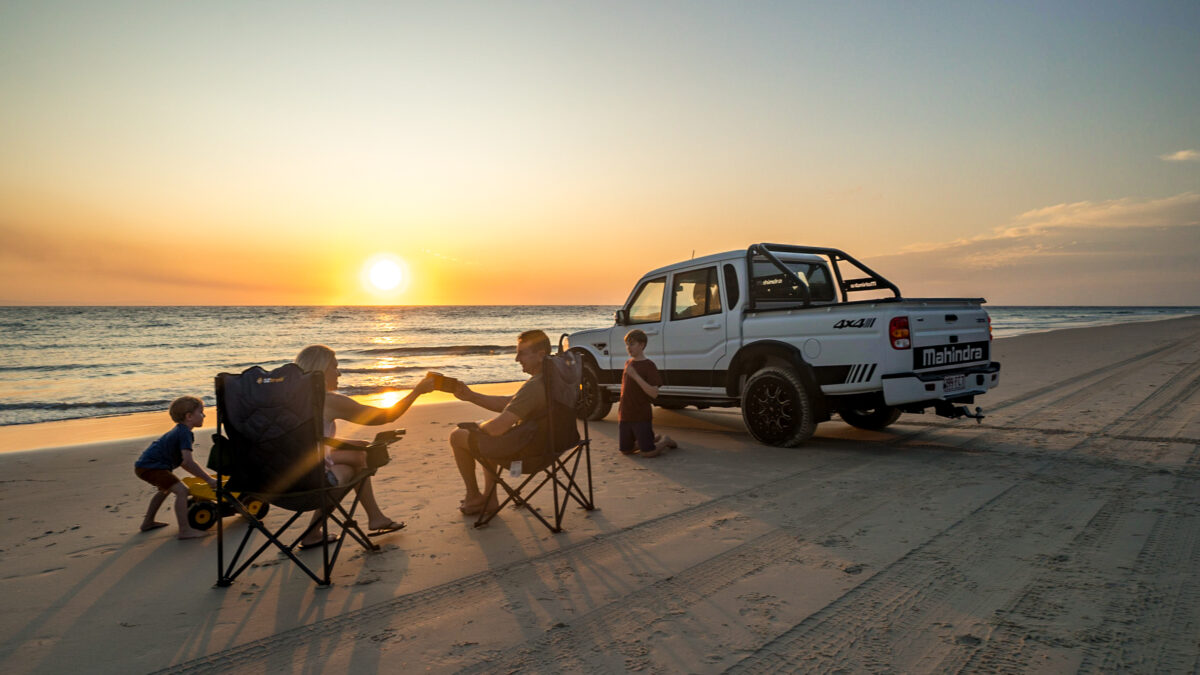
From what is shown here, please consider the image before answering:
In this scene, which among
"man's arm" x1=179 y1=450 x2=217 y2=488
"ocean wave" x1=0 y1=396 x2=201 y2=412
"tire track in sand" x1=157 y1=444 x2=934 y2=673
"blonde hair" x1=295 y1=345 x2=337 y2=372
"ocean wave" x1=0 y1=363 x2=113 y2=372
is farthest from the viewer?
"ocean wave" x1=0 y1=363 x2=113 y2=372

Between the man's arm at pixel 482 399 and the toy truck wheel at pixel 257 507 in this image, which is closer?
the man's arm at pixel 482 399

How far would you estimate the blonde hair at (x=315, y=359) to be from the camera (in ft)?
12.5

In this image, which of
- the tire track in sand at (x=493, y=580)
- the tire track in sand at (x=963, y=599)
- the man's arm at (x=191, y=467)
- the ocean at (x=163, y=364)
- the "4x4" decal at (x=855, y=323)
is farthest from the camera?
the ocean at (x=163, y=364)

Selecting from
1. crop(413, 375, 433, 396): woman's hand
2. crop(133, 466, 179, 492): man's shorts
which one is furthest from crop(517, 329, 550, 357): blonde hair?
crop(133, 466, 179, 492): man's shorts

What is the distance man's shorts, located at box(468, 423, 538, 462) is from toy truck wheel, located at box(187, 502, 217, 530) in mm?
1984

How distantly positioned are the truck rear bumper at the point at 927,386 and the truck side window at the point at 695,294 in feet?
7.54

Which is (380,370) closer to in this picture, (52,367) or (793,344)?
(52,367)

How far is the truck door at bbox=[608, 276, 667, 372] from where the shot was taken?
868cm

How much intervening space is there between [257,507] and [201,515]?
1.36ft

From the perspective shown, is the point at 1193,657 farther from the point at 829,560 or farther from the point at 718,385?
the point at 718,385

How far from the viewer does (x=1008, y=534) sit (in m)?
4.04

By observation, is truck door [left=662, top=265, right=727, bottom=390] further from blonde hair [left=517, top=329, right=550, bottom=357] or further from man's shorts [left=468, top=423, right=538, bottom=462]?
man's shorts [left=468, top=423, right=538, bottom=462]

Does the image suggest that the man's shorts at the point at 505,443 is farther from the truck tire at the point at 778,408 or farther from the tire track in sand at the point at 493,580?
the truck tire at the point at 778,408

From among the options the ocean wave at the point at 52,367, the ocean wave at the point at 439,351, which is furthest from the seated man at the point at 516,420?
the ocean wave at the point at 439,351
